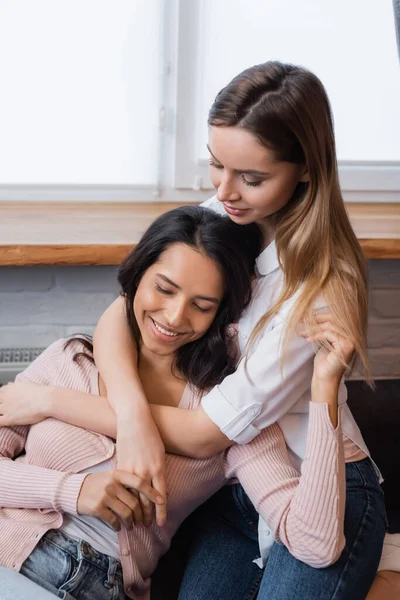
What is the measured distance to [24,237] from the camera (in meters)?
1.84

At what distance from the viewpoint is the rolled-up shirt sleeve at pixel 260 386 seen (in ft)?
4.23

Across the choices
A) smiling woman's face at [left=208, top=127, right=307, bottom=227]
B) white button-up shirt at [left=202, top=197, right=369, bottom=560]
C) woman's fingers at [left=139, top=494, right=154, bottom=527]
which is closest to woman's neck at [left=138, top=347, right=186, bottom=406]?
white button-up shirt at [left=202, top=197, right=369, bottom=560]

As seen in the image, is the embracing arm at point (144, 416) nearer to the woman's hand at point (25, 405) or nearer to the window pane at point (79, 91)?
the woman's hand at point (25, 405)

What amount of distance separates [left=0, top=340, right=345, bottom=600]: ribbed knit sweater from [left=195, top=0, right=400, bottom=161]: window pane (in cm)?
90

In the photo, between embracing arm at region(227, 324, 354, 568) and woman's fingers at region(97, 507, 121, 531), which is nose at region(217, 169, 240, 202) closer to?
embracing arm at region(227, 324, 354, 568)

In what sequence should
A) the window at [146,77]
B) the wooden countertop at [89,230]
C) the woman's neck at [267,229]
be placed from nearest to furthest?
1. the woman's neck at [267,229]
2. the wooden countertop at [89,230]
3. the window at [146,77]

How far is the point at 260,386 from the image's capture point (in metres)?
1.29

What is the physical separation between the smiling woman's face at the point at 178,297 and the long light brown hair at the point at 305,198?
0.10m

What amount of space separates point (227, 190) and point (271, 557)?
2.03 feet

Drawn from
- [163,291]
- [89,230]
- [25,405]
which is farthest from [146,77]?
[25,405]

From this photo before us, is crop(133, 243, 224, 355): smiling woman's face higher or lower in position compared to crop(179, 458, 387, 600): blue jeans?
higher

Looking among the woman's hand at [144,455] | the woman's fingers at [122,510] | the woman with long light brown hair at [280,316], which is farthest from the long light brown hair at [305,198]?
the woman's fingers at [122,510]

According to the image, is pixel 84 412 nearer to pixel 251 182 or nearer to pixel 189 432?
pixel 189 432

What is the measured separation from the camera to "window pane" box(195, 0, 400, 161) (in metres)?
1.95
